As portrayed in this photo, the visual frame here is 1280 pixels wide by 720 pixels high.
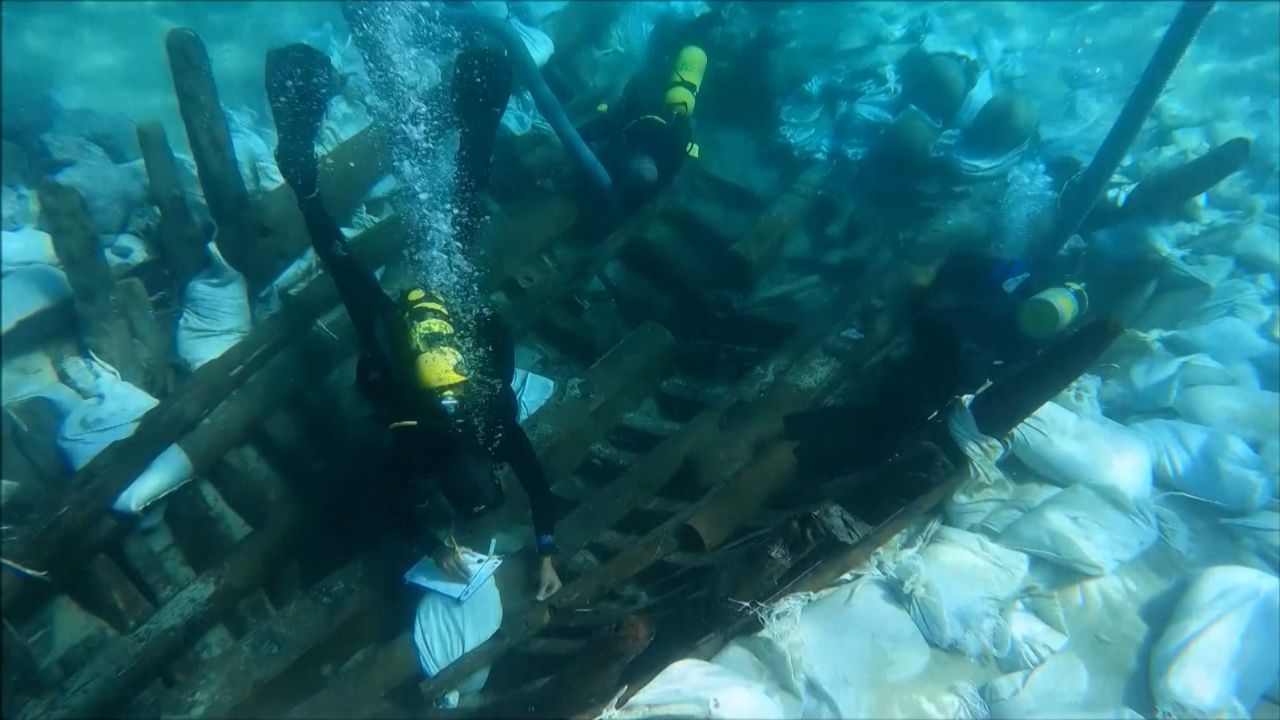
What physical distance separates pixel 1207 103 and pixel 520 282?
9.19 metres

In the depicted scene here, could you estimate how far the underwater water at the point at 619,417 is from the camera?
2.71 metres

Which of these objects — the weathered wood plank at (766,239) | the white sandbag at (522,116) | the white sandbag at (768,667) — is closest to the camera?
the white sandbag at (768,667)

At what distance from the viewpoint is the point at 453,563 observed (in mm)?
2809

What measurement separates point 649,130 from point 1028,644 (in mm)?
4013

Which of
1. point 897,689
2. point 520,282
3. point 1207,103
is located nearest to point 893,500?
point 897,689

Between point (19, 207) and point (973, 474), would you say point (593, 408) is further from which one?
point (19, 207)

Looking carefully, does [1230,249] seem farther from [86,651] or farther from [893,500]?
[86,651]

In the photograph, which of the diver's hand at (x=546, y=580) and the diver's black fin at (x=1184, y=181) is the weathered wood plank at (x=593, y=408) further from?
the diver's black fin at (x=1184, y=181)

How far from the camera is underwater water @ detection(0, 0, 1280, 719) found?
271cm

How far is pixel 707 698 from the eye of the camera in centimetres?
242

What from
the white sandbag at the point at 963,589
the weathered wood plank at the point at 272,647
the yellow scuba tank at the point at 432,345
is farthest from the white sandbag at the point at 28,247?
the white sandbag at the point at 963,589

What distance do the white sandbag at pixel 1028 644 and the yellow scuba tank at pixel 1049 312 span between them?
5.50 ft

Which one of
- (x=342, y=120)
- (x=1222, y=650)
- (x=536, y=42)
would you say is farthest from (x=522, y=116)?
(x=1222, y=650)

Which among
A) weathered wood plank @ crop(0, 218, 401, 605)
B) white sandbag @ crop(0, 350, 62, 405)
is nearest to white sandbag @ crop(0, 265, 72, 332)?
white sandbag @ crop(0, 350, 62, 405)
